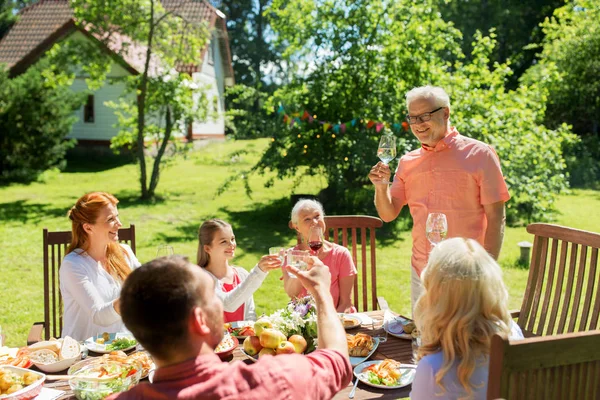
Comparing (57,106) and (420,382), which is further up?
(57,106)

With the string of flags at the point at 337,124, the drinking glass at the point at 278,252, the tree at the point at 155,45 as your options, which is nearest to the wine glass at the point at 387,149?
the drinking glass at the point at 278,252

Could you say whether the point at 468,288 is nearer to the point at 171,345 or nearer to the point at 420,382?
the point at 420,382

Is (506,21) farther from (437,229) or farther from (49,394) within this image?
(49,394)

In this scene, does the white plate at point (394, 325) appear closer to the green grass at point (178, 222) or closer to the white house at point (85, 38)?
the green grass at point (178, 222)

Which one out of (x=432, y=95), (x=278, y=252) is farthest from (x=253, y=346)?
(x=432, y=95)

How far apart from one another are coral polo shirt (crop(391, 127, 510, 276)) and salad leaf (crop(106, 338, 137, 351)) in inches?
74.6

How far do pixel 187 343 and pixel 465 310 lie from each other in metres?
0.97

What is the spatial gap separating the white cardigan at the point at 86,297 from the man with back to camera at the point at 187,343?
1810 millimetres

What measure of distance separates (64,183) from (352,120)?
943cm

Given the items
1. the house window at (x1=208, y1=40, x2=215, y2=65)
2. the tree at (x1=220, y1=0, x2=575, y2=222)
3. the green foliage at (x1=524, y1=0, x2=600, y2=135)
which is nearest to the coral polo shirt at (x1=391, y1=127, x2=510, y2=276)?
the tree at (x1=220, y1=0, x2=575, y2=222)

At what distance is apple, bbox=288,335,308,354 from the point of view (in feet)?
8.50

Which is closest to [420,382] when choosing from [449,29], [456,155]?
[456,155]

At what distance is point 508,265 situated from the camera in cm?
784

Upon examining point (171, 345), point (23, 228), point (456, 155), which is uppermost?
point (456, 155)
